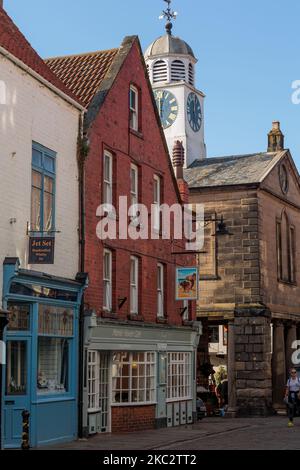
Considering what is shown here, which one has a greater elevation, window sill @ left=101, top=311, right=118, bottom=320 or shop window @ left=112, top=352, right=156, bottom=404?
window sill @ left=101, top=311, right=118, bottom=320

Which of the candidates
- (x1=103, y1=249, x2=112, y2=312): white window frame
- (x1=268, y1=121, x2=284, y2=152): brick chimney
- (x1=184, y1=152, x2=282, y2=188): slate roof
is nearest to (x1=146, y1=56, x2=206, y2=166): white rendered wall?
(x1=184, y1=152, x2=282, y2=188): slate roof

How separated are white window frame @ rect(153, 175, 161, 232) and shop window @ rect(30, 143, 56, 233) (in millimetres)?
7089

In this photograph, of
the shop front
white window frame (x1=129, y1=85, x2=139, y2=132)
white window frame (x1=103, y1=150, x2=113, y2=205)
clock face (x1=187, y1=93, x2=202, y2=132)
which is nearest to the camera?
the shop front

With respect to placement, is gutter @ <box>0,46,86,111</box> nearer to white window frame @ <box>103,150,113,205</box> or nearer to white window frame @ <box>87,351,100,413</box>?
white window frame @ <box>103,150,113,205</box>

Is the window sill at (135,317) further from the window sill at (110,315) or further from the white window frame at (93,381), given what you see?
the white window frame at (93,381)

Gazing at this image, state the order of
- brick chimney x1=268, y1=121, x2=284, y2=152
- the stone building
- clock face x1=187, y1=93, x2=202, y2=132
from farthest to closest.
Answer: clock face x1=187, y1=93, x2=202, y2=132 < brick chimney x1=268, y1=121, x2=284, y2=152 < the stone building

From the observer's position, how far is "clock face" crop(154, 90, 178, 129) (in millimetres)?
46062

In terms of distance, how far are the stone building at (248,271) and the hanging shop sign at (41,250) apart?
56.7 ft

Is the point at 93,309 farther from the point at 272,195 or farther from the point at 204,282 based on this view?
the point at 272,195

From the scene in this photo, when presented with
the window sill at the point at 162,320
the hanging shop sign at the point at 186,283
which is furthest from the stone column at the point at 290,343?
the window sill at the point at 162,320

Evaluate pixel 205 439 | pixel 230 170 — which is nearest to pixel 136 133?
pixel 205 439

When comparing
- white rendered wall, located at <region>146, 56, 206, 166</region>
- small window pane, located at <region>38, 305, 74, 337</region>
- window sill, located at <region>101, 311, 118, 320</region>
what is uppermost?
white rendered wall, located at <region>146, 56, 206, 166</region>

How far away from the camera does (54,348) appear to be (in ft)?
70.8
